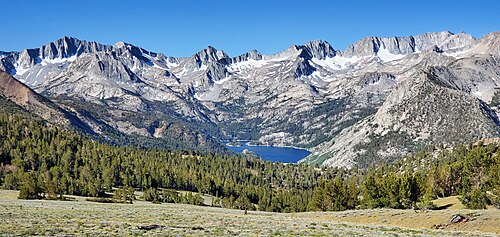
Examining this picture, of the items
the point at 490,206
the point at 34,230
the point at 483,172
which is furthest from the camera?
the point at 483,172

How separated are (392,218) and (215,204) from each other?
124904 mm

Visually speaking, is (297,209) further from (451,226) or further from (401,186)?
(451,226)

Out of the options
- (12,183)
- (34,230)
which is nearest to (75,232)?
(34,230)

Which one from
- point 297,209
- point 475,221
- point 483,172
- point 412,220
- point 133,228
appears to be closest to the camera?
point 133,228

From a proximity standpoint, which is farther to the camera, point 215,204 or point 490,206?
point 215,204

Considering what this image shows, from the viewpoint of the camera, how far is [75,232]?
36.9 m

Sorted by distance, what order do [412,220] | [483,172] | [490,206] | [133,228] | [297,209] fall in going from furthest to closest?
[297,209] → [483,172] → [490,206] → [412,220] → [133,228]

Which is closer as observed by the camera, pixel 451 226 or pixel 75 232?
pixel 75 232

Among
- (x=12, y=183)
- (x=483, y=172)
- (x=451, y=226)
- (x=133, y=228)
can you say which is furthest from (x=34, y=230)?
(x=12, y=183)

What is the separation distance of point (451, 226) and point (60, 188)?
149925 mm

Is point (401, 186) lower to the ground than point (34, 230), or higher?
higher

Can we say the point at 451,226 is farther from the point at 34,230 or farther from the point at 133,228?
the point at 34,230

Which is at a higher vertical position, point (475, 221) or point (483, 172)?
point (483, 172)

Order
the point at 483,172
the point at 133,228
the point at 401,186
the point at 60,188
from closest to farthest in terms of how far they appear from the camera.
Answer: the point at 133,228
the point at 401,186
the point at 483,172
the point at 60,188
